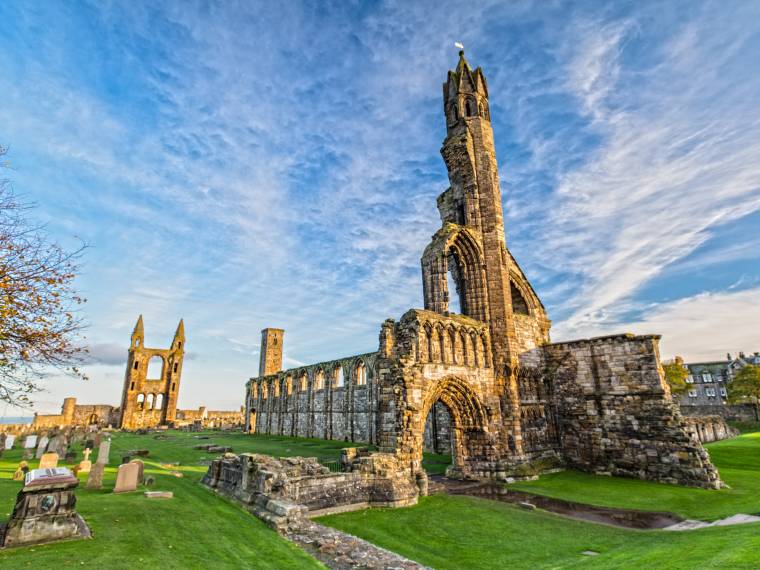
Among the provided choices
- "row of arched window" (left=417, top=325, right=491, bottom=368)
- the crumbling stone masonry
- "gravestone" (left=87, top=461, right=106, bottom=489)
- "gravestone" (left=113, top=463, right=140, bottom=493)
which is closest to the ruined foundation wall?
the crumbling stone masonry

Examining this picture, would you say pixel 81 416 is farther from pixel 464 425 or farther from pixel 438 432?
pixel 464 425

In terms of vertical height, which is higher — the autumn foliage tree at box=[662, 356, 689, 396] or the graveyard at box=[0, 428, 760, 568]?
the autumn foliage tree at box=[662, 356, 689, 396]

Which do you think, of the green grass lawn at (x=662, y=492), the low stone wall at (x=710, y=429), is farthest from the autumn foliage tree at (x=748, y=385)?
the green grass lawn at (x=662, y=492)

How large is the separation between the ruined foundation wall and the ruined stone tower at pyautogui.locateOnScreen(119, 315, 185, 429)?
64107 millimetres

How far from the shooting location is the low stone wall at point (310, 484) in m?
11.9

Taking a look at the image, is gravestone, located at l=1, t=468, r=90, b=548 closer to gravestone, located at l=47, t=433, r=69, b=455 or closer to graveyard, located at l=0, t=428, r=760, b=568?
graveyard, located at l=0, t=428, r=760, b=568

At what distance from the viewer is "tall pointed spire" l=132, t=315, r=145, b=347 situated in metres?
68.8

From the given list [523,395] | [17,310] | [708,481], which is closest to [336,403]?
[523,395]

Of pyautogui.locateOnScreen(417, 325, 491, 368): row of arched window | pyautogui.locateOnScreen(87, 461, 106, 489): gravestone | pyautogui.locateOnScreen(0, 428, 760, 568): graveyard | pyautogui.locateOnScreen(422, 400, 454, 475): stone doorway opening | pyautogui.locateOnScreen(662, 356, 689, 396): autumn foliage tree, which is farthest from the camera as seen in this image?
pyautogui.locateOnScreen(662, 356, 689, 396): autumn foliage tree

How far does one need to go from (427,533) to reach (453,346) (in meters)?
9.27

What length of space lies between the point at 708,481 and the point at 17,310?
24.4 meters

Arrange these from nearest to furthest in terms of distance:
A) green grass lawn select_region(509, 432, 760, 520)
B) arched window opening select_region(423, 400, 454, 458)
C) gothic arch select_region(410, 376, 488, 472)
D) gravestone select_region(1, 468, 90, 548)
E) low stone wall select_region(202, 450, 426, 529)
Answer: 1. gravestone select_region(1, 468, 90, 548)
2. low stone wall select_region(202, 450, 426, 529)
3. green grass lawn select_region(509, 432, 760, 520)
4. gothic arch select_region(410, 376, 488, 472)
5. arched window opening select_region(423, 400, 454, 458)

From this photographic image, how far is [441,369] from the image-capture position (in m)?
17.9

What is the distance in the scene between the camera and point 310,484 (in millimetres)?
12398
